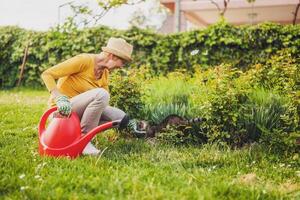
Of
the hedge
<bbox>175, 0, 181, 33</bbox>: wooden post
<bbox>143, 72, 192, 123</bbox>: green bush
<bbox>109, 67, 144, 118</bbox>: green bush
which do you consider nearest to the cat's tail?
<bbox>143, 72, 192, 123</bbox>: green bush

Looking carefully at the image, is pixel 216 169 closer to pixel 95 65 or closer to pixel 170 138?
pixel 170 138

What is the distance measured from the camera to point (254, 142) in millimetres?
4656

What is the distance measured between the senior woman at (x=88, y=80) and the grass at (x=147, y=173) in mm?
365

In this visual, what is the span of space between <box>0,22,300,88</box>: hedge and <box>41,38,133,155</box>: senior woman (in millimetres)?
4118

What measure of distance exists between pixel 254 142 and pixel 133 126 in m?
1.18

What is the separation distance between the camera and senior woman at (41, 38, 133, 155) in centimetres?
415

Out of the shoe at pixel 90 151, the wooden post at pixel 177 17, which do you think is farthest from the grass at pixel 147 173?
the wooden post at pixel 177 17

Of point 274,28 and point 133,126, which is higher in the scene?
point 274,28

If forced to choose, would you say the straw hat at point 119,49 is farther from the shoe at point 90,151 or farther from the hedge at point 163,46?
the hedge at point 163,46

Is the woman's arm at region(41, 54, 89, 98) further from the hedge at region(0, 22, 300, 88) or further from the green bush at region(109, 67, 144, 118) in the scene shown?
the hedge at region(0, 22, 300, 88)

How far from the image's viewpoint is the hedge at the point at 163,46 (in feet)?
31.4

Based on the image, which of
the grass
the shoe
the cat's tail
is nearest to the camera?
the grass

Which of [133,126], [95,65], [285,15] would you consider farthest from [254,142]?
[285,15]

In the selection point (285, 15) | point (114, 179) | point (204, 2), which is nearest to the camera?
point (114, 179)
